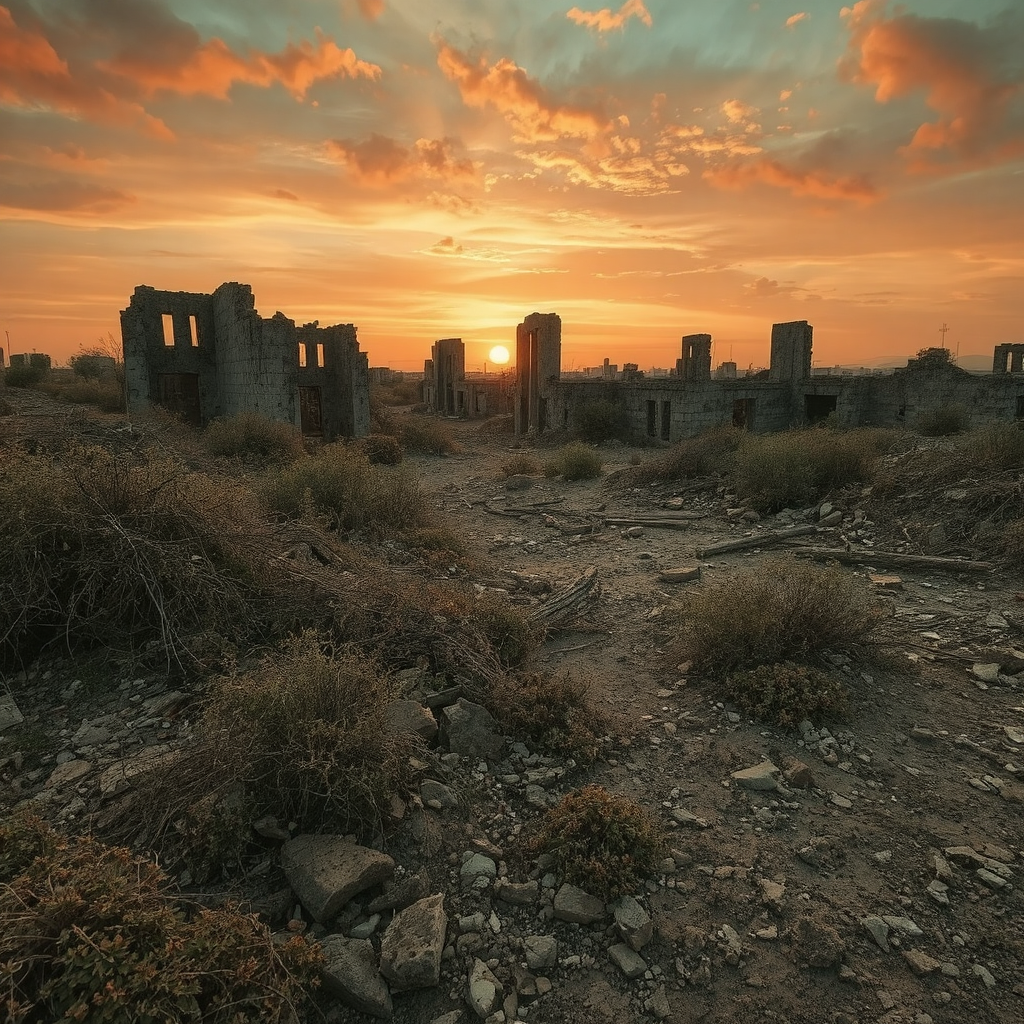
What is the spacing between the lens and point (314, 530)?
21.3 ft

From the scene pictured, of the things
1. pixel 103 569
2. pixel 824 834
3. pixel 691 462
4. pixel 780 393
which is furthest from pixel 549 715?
pixel 780 393

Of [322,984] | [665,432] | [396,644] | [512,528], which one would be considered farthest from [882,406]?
[322,984]

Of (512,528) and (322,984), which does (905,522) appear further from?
(322,984)

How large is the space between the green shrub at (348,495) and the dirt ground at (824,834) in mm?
3469

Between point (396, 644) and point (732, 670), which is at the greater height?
point (396, 644)

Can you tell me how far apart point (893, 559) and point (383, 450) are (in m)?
12.5

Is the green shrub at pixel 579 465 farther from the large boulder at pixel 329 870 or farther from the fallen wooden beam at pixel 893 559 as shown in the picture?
the large boulder at pixel 329 870

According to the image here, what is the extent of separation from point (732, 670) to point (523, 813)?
7.14ft

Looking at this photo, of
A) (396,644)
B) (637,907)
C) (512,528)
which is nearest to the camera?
(637,907)

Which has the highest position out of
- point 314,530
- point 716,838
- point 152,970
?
point 314,530

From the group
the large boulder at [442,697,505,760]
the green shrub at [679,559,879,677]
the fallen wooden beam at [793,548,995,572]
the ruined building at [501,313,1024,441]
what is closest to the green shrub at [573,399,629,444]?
the ruined building at [501,313,1024,441]

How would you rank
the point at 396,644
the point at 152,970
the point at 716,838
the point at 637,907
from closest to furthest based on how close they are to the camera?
the point at 152,970
the point at 637,907
the point at 716,838
the point at 396,644

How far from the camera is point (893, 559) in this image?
25.1 ft

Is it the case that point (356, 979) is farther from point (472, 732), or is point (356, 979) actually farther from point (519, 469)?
point (519, 469)
